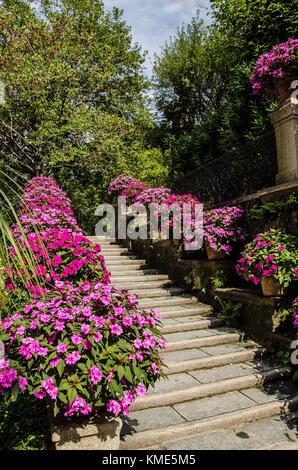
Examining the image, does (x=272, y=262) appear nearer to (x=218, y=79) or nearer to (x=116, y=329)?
(x=116, y=329)

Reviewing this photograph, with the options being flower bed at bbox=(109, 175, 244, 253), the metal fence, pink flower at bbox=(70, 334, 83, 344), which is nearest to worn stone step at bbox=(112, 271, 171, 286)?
flower bed at bbox=(109, 175, 244, 253)

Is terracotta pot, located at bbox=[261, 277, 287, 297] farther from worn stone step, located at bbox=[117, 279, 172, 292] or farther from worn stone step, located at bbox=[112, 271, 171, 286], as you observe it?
worn stone step, located at bbox=[112, 271, 171, 286]

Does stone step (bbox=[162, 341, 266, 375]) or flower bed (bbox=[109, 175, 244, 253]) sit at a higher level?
flower bed (bbox=[109, 175, 244, 253])

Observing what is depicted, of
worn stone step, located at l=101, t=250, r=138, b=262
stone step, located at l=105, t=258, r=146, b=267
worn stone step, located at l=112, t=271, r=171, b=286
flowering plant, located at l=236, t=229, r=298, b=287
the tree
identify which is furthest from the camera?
the tree

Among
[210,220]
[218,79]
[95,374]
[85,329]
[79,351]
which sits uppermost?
[218,79]

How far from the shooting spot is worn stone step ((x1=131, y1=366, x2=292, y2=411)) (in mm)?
3033

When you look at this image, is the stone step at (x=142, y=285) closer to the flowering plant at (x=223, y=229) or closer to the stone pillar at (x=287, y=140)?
the flowering plant at (x=223, y=229)

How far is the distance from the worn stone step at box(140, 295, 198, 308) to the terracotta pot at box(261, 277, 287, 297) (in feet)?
5.55

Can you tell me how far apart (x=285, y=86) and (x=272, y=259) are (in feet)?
8.02

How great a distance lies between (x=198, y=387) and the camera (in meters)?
3.19

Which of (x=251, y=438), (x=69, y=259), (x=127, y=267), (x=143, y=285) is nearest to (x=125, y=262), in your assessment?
(x=127, y=267)

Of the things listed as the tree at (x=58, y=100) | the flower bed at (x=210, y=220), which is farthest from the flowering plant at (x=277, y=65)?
the tree at (x=58, y=100)

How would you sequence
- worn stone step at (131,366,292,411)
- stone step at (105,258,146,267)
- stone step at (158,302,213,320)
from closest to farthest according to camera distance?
worn stone step at (131,366,292,411) < stone step at (158,302,213,320) < stone step at (105,258,146,267)

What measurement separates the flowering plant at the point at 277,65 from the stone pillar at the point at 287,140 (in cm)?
39
